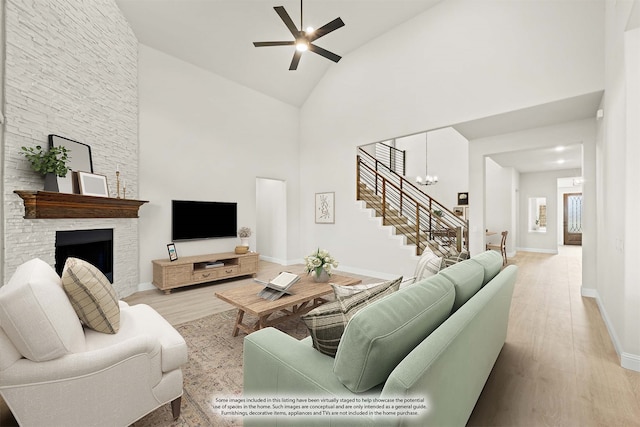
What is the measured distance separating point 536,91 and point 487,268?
301 cm

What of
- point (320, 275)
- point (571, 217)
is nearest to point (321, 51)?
point (320, 275)

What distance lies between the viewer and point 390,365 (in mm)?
1025

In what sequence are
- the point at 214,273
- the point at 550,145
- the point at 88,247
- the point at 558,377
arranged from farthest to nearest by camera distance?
the point at 214,273
the point at 550,145
the point at 88,247
the point at 558,377

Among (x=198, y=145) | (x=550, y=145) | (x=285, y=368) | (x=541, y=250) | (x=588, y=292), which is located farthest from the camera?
(x=541, y=250)

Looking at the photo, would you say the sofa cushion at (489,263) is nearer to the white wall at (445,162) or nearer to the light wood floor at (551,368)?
the light wood floor at (551,368)

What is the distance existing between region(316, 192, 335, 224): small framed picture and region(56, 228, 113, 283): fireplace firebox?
3975 mm

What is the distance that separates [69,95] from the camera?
3225 mm

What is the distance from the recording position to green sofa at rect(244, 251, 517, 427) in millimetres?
879

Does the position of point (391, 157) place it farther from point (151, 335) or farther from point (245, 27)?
point (151, 335)

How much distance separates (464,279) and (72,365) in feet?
6.96

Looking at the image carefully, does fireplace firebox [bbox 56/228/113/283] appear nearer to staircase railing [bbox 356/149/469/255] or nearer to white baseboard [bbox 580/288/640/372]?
staircase railing [bbox 356/149/469/255]

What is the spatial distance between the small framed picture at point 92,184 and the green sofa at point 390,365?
3222mm

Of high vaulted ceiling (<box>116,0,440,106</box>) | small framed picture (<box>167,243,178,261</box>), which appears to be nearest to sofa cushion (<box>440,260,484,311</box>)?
small framed picture (<box>167,243,178,261</box>)

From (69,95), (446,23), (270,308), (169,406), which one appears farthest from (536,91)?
(69,95)
